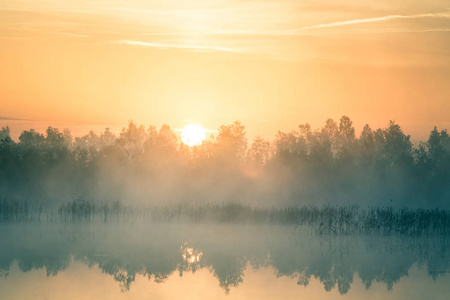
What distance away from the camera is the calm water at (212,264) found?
1593 cm

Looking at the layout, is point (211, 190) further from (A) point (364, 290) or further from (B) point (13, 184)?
(A) point (364, 290)

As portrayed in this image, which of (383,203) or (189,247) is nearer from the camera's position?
(189,247)

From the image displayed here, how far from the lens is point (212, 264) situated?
19828mm

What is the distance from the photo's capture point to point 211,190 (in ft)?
183

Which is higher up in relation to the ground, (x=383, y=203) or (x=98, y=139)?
(x=98, y=139)

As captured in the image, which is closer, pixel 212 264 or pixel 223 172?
pixel 212 264

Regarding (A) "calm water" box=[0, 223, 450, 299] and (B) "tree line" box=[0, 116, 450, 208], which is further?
(B) "tree line" box=[0, 116, 450, 208]

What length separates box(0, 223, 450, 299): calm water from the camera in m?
15.9

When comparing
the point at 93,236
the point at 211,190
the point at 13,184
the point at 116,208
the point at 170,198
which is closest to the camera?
the point at 93,236

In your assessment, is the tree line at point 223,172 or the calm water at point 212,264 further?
the tree line at point 223,172

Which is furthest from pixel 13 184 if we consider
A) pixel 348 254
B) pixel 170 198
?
pixel 348 254

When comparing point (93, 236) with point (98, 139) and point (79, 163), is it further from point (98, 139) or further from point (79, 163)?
point (98, 139)

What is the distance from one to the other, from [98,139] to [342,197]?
48.6m

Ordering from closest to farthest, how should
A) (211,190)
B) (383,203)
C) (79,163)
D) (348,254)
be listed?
(348,254) → (79,163) → (211,190) → (383,203)
